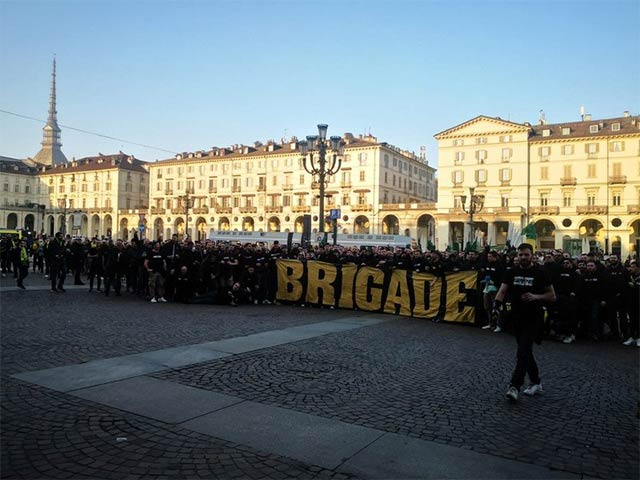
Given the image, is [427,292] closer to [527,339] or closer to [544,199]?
[527,339]

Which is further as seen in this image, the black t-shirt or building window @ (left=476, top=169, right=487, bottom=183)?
building window @ (left=476, top=169, right=487, bottom=183)

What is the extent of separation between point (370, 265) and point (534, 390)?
999cm

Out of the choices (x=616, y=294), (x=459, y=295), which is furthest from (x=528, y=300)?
(x=459, y=295)

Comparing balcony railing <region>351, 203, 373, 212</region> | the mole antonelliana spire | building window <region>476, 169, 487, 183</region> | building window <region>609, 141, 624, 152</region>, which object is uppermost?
the mole antonelliana spire

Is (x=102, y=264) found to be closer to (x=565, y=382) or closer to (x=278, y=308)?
(x=278, y=308)

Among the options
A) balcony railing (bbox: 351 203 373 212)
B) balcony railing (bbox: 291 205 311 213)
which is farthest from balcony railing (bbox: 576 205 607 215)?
balcony railing (bbox: 291 205 311 213)

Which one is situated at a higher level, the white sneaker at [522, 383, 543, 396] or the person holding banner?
the person holding banner

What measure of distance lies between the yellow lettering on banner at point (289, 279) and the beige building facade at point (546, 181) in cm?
5181

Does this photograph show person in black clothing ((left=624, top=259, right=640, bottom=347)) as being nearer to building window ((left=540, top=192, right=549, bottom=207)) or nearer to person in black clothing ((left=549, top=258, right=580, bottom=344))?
person in black clothing ((left=549, top=258, right=580, bottom=344))

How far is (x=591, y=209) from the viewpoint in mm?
66250

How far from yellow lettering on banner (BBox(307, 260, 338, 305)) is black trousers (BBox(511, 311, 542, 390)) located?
30.2 ft

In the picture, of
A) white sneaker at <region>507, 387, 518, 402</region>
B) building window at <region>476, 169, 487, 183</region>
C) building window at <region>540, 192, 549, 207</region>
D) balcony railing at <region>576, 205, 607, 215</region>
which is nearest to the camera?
white sneaker at <region>507, 387, 518, 402</region>

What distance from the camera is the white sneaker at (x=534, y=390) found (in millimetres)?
6645

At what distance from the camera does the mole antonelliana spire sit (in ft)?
537
